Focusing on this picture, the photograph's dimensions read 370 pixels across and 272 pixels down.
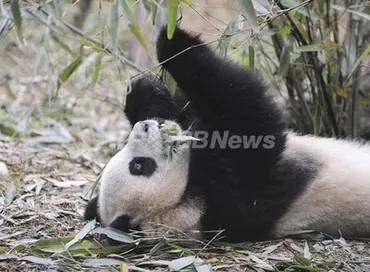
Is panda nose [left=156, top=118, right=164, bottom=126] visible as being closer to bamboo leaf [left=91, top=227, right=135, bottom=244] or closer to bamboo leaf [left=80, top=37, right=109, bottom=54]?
bamboo leaf [left=80, top=37, right=109, bottom=54]

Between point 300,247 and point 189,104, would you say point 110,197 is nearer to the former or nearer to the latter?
point 189,104

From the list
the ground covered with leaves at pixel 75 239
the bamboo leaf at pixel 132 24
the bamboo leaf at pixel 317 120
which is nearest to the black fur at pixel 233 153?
the ground covered with leaves at pixel 75 239

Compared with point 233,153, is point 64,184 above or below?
below

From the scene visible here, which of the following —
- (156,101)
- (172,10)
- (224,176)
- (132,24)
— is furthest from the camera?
(156,101)

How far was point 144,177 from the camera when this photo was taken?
8.41 ft

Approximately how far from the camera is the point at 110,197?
2574mm

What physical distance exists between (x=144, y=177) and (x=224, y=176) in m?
0.31

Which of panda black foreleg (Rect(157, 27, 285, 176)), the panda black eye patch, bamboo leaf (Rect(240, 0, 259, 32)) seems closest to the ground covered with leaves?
the panda black eye patch

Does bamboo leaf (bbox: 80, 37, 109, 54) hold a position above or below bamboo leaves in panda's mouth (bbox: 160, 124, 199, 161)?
above

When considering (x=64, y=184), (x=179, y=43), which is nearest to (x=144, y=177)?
(x=179, y=43)

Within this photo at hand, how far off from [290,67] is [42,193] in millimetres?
1429

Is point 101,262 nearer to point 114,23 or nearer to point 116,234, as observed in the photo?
point 116,234

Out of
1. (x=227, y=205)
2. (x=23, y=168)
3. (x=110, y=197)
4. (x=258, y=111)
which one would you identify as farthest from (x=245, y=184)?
(x=23, y=168)

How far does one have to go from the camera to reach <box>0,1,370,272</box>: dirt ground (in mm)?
2318
